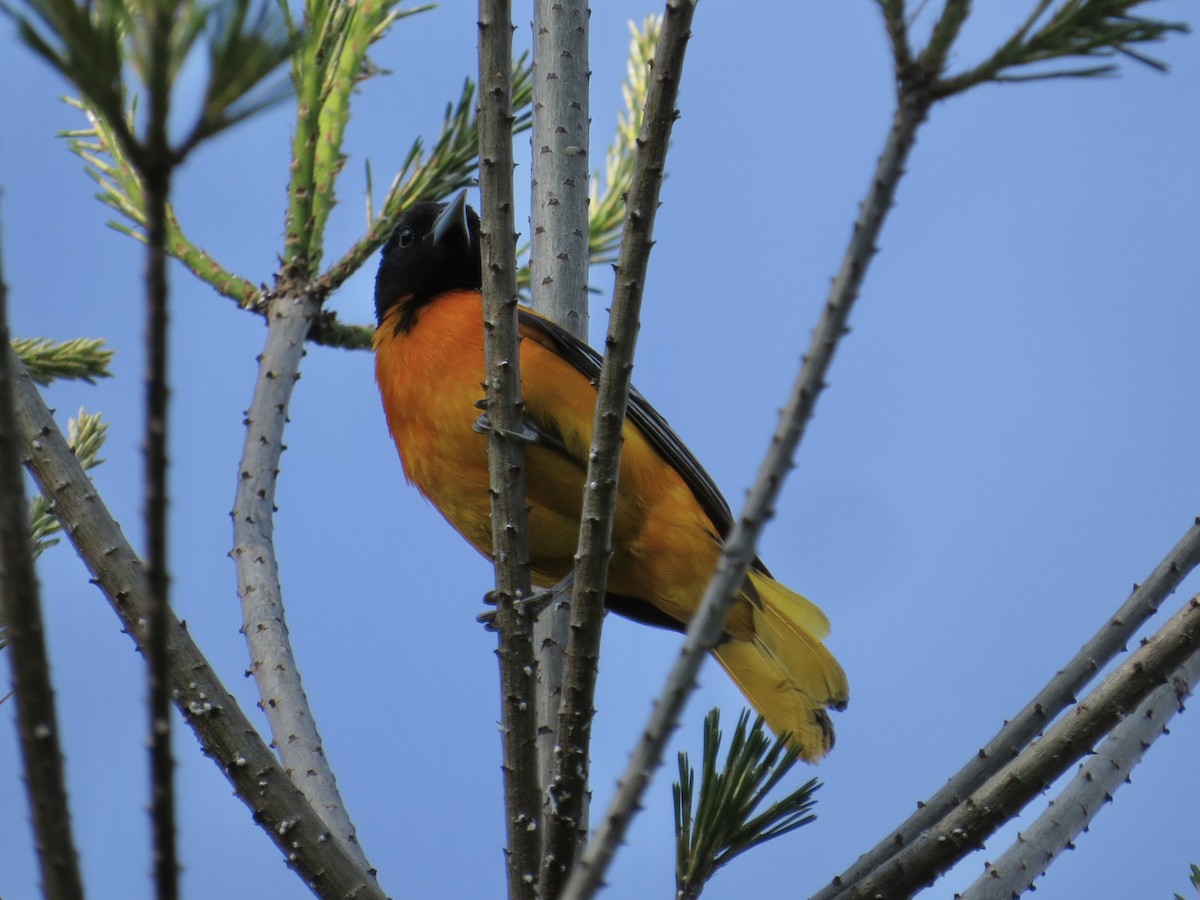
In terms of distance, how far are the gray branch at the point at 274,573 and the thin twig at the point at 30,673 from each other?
1.31 meters

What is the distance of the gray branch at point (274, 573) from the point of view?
9.31 feet

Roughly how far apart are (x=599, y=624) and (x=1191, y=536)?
1020mm

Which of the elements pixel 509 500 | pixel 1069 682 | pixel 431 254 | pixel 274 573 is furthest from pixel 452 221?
pixel 1069 682

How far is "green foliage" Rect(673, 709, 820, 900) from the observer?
2.02 m

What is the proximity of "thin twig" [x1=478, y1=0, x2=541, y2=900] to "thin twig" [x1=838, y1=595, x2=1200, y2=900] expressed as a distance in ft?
1.81

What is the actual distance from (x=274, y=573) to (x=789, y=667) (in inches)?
55.9

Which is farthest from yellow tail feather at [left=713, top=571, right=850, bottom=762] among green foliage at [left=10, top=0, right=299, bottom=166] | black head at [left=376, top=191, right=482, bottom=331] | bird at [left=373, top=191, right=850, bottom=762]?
green foliage at [left=10, top=0, right=299, bottom=166]

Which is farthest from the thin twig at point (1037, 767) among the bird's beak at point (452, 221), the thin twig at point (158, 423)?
the bird's beak at point (452, 221)

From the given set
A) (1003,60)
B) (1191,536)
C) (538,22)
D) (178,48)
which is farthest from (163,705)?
(538,22)

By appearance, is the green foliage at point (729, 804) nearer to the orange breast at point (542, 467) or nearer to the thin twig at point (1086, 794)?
the thin twig at point (1086, 794)

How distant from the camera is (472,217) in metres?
4.22

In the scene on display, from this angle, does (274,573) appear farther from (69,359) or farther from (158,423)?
(158,423)

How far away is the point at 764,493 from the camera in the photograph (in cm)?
121

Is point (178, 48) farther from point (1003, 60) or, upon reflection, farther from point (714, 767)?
point (714, 767)
